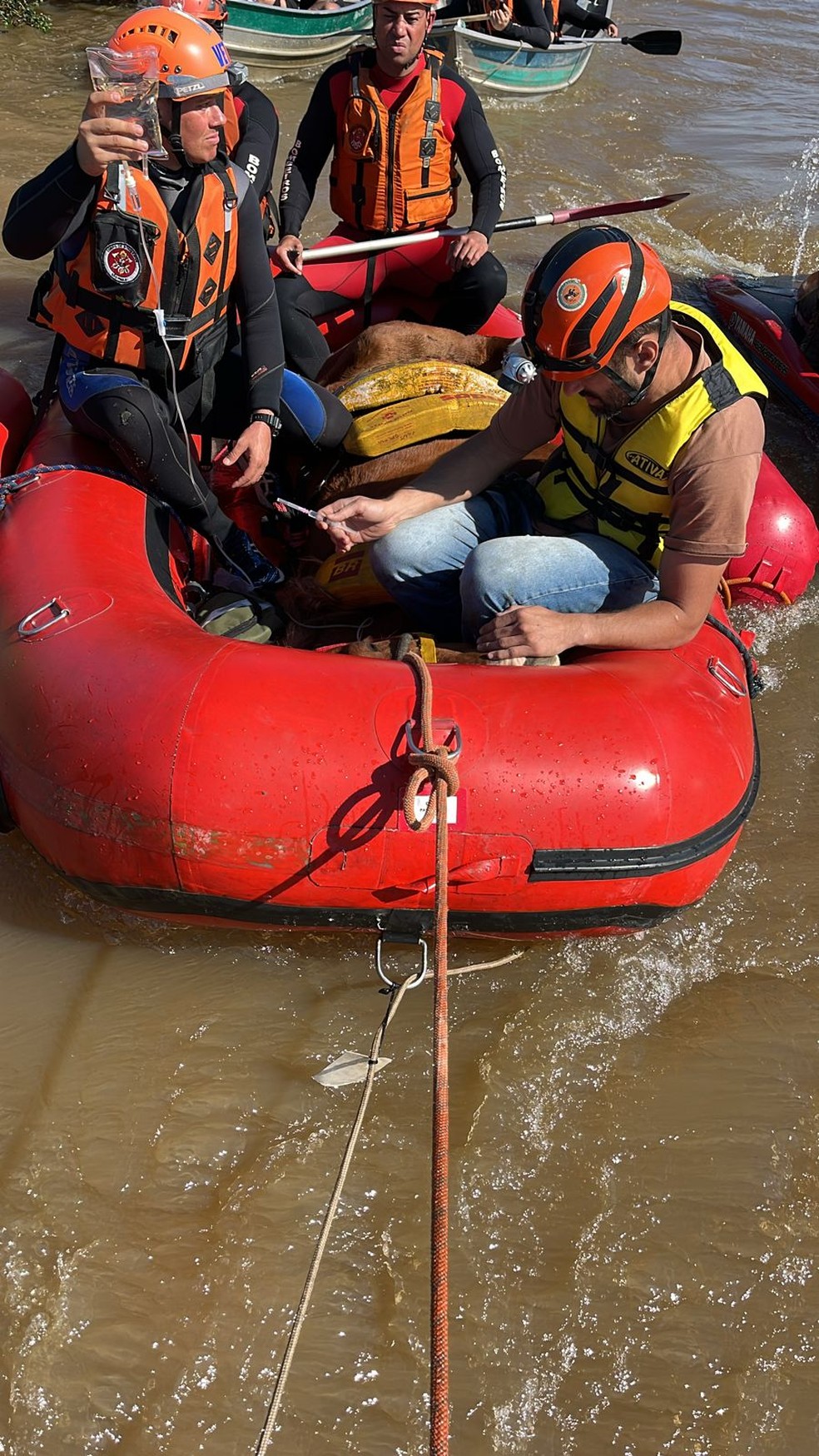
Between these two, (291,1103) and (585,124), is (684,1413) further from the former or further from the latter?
(585,124)

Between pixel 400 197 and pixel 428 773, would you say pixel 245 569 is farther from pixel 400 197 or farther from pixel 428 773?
pixel 400 197

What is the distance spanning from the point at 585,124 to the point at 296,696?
8.39 metres

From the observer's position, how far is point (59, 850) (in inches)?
112

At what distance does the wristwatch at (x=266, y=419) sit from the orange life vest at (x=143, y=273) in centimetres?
25

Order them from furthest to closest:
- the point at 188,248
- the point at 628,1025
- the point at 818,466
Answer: the point at 818,466 → the point at 188,248 → the point at 628,1025

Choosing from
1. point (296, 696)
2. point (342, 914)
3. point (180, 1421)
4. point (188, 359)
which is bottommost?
point (180, 1421)

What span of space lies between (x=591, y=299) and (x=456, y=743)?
3.30 ft

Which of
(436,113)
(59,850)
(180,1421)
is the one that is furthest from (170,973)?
(436,113)

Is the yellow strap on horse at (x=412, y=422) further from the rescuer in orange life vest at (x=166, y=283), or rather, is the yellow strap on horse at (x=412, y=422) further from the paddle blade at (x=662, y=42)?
the paddle blade at (x=662, y=42)

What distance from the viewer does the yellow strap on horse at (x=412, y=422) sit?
363cm

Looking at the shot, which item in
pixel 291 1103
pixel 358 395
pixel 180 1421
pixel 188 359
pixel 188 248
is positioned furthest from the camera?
pixel 358 395

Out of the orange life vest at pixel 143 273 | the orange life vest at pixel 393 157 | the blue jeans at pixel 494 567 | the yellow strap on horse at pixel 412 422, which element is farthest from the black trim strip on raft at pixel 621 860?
the orange life vest at pixel 393 157

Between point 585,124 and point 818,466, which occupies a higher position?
point 585,124

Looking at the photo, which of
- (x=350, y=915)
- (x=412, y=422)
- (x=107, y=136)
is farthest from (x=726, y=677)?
(x=107, y=136)
